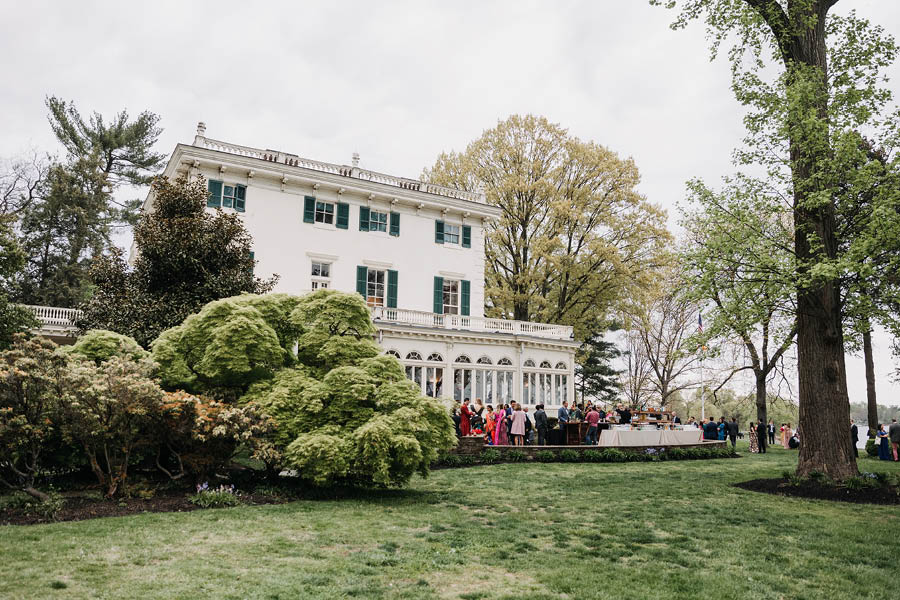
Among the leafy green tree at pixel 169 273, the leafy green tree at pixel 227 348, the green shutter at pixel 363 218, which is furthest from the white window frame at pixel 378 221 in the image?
the leafy green tree at pixel 227 348

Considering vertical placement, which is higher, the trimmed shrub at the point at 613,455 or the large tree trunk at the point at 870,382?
the large tree trunk at the point at 870,382

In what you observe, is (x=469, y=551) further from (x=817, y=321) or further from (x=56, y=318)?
(x=56, y=318)

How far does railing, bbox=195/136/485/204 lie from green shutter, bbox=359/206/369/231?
55.0 inches

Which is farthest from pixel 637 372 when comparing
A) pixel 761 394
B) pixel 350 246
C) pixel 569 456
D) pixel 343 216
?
pixel 343 216

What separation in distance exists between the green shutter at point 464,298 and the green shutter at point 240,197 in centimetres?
1035

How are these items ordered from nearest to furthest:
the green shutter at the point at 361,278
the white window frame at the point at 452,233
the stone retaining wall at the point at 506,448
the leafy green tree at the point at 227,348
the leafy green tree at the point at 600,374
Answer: the leafy green tree at the point at 227,348
the stone retaining wall at the point at 506,448
the green shutter at the point at 361,278
the white window frame at the point at 452,233
the leafy green tree at the point at 600,374

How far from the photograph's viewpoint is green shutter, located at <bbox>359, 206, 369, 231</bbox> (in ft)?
87.5

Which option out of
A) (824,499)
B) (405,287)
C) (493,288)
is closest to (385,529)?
(824,499)

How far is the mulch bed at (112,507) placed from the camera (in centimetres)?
845

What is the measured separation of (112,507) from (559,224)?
26.4 metres

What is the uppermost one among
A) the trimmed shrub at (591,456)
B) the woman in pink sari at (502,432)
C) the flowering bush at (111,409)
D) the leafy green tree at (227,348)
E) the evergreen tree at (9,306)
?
the evergreen tree at (9,306)

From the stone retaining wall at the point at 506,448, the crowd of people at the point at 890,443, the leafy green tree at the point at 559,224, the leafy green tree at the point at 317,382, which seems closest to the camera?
the leafy green tree at the point at 317,382

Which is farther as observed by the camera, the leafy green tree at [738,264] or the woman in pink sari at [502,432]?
the woman in pink sari at [502,432]

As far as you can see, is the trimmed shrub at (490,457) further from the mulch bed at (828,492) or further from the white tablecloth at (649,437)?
the mulch bed at (828,492)
